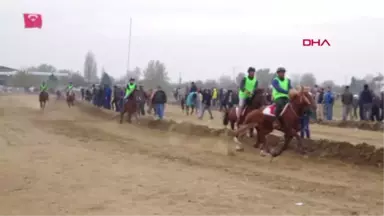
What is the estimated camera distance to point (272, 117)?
15836mm

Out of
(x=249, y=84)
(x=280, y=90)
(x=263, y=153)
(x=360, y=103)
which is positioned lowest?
(x=263, y=153)

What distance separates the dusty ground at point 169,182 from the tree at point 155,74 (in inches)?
2148

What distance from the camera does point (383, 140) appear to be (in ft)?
70.5

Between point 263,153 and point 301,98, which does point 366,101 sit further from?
point 301,98

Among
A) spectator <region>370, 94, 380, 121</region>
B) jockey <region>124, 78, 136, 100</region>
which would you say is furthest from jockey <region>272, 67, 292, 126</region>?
spectator <region>370, 94, 380, 121</region>

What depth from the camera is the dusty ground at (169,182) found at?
371 inches

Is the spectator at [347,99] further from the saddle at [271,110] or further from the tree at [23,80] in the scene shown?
the tree at [23,80]

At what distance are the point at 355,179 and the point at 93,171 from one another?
19.5 feet

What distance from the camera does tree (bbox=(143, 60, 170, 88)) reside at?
7325cm

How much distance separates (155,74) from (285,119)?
61223mm

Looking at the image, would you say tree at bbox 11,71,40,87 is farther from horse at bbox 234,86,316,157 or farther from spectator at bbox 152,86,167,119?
horse at bbox 234,86,316,157

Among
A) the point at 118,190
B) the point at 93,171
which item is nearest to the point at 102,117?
the point at 93,171

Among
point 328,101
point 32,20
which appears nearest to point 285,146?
point 32,20

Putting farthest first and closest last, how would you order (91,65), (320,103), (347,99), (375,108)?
(91,65)
(320,103)
(347,99)
(375,108)
